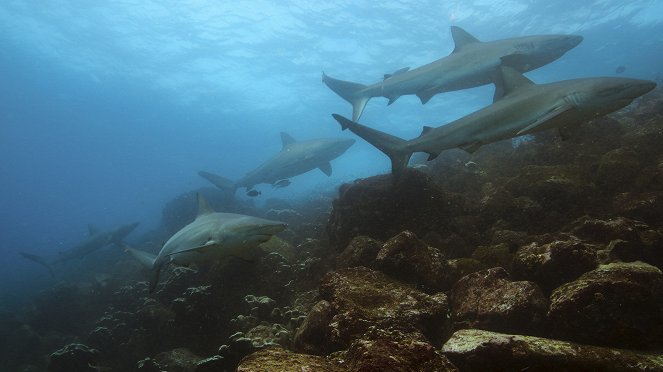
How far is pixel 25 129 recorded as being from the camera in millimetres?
81938

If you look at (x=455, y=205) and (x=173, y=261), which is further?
(x=173, y=261)

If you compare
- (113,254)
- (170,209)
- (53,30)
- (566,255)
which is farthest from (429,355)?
(53,30)

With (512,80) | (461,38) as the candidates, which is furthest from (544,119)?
(461,38)

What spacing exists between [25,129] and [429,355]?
108 m

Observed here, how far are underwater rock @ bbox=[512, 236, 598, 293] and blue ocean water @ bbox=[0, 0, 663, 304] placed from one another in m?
29.2

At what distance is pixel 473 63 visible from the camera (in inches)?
376

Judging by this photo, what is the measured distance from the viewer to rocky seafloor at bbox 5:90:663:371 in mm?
3137

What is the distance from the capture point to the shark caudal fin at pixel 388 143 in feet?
21.5

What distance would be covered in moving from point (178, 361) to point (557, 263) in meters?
6.31

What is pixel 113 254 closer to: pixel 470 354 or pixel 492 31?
pixel 470 354

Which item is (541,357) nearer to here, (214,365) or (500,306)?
(500,306)

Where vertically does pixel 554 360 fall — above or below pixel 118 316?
above

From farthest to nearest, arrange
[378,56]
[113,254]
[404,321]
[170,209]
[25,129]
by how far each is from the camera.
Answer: [25,129]
[378,56]
[113,254]
[170,209]
[404,321]

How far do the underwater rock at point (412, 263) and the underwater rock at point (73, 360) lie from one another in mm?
7783
